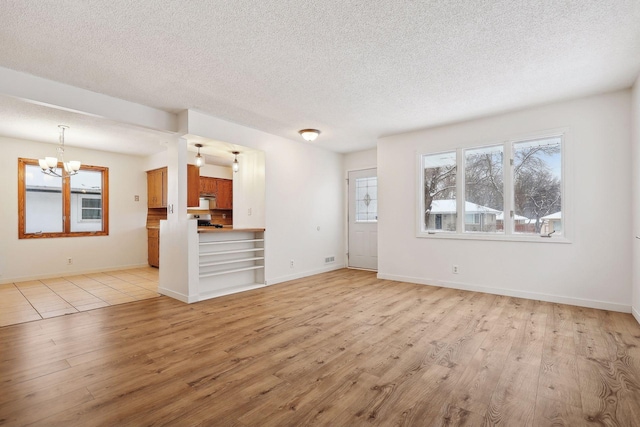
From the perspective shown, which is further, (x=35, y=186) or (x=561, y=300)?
(x=35, y=186)

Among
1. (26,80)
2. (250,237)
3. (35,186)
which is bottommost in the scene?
(250,237)

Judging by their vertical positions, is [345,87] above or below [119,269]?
above

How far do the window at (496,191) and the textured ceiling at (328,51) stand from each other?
0.76 meters

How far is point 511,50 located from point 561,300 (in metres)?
3.31

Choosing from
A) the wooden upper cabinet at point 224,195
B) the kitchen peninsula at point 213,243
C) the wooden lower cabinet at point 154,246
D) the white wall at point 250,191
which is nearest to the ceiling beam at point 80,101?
the kitchen peninsula at point 213,243

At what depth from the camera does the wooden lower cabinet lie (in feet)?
23.7

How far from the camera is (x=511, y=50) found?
112 inches

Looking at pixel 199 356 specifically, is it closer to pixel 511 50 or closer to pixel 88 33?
pixel 88 33

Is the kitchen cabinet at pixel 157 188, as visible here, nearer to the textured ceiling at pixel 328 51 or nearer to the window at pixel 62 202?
the window at pixel 62 202

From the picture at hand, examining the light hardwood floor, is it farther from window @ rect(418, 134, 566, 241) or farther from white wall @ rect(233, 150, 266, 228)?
white wall @ rect(233, 150, 266, 228)

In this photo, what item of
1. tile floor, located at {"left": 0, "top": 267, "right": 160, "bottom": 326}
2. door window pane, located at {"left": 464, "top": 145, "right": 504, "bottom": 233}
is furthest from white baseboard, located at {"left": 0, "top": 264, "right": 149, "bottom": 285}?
door window pane, located at {"left": 464, "top": 145, "right": 504, "bottom": 233}

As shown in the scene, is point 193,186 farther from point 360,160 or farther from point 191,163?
point 360,160

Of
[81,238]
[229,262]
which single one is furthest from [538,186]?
[81,238]

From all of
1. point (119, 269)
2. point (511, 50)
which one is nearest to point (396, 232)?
point (511, 50)
